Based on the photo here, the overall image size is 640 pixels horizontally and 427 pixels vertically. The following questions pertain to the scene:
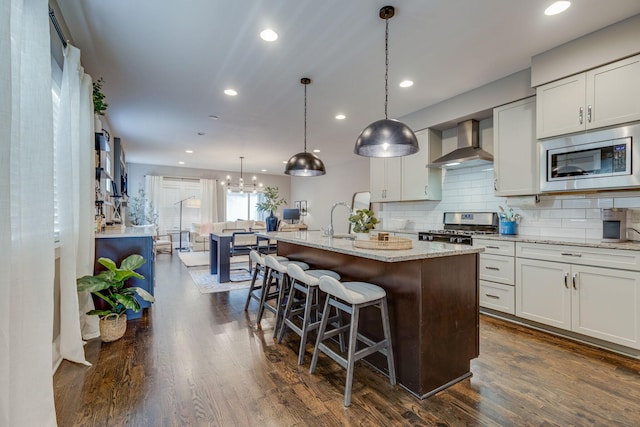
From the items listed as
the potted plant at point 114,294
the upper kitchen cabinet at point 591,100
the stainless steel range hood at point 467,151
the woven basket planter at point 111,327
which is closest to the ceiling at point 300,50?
the upper kitchen cabinet at point 591,100

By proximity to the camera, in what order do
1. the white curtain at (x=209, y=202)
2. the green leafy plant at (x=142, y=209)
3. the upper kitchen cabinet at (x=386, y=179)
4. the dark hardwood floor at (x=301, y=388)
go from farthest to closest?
the white curtain at (x=209, y=202) < the green leafy plant at (x=142, y=209) < the upper kitchen cabinet at (x=386, y=179) < the dark hardwood floor at (x=301, y=388)

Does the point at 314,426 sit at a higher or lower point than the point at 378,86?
lower

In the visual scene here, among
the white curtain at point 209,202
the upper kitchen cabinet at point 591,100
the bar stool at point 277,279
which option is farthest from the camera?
the white curtain at point 209,202

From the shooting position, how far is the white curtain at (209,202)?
9711 mm

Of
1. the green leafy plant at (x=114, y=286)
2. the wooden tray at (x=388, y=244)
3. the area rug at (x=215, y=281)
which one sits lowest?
the area rug at (x=215, y=281)

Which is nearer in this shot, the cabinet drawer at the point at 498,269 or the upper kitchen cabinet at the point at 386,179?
the cabinet drawer at the point at 498,269

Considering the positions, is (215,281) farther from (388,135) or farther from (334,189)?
(334,189)

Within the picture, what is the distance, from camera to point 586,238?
9.73 feet

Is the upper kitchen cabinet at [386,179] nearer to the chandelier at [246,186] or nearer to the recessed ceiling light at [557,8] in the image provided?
the recessed ceiling light at [557,8]

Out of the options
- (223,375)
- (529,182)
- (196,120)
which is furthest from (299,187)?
(223,375)

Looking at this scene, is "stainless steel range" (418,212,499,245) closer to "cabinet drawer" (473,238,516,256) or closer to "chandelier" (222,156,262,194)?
"cabinet drawer" (473,238,516,256)

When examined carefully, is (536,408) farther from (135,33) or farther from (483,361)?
(135,33)

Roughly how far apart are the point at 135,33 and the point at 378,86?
2.51m

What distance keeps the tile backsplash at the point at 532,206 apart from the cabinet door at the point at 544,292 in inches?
24.4
